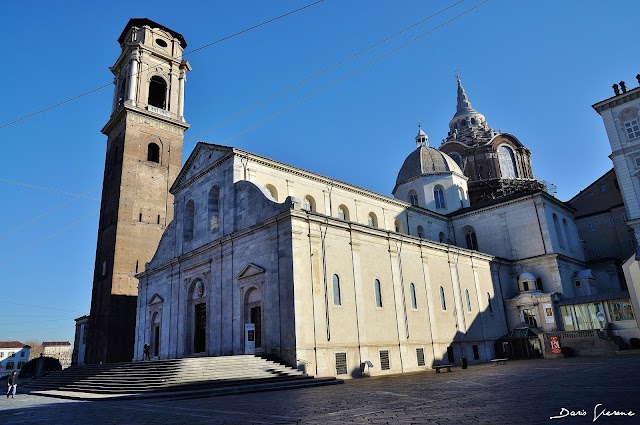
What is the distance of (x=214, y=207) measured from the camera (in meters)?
29.6

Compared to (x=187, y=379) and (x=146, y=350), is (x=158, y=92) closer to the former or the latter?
(x=146, y=350)

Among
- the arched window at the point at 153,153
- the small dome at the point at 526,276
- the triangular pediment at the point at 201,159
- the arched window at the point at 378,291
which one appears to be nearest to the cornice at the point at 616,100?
the small dome at the point at 526,276

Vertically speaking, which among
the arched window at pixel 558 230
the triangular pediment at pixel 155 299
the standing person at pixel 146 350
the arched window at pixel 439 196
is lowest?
the standing person at pixel 146 350

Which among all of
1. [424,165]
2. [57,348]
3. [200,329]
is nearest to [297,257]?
[200,329]

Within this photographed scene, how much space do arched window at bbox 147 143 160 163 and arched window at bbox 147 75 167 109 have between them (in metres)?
4.94

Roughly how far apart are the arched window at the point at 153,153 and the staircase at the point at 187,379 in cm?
2305

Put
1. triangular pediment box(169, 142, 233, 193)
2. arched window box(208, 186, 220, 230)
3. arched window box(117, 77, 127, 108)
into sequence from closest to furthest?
triangular pediment box(169, 142, 233, 193) → arched window box(208, 186, 220, 230) → arched window box(117, 77, 127, 108)

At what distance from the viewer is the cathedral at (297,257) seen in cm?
2294

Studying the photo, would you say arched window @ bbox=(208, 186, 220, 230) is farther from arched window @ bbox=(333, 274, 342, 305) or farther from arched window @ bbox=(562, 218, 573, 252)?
arched window @ bbox=(562, 218, 573, 252)

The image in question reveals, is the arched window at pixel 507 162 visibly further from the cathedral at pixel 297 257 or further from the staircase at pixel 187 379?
the staircase at pixel 187 379

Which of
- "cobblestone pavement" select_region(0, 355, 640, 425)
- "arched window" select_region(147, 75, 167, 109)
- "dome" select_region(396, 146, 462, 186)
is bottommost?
"cobblestone pavement" select_region(0, 355, 640, 425)

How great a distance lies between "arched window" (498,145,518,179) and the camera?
188ft

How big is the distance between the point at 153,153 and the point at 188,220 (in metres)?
12.9

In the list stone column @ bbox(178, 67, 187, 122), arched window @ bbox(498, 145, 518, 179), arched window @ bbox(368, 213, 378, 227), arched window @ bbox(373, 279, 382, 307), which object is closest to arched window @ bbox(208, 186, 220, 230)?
arched window @ bbox(373, 279, 382, 307)
